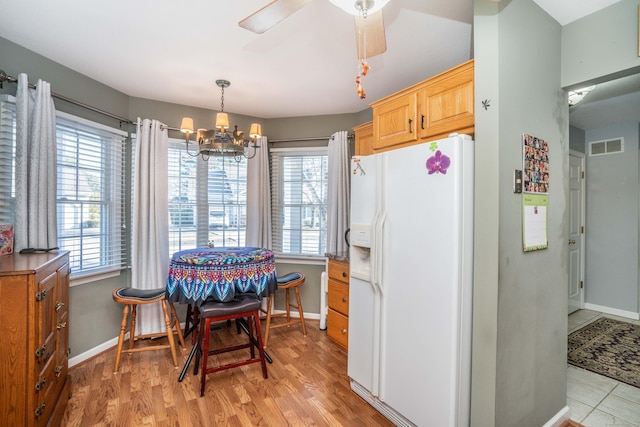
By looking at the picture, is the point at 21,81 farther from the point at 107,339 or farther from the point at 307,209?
the point at 307,209

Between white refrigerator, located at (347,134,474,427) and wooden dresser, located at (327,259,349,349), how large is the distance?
71 centimetres

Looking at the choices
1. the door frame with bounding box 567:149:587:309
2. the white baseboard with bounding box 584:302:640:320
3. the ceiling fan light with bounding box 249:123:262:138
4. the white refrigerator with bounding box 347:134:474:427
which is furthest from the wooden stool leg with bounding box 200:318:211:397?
the white baseboard with bounding box 584:302:640:320

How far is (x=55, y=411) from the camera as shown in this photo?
5.83 feet

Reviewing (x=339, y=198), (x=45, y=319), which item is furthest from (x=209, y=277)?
(x=339, y=198)

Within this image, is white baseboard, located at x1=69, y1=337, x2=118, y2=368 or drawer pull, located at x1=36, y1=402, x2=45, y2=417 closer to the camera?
drawer pull, located at x1=36, y1=402, x2=45, y2=417

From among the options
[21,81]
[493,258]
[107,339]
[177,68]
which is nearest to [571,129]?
[493,258]

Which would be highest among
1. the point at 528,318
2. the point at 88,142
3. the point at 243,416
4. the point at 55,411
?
the point at 88,142

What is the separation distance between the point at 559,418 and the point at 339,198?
253cm

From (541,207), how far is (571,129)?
3.24 metres

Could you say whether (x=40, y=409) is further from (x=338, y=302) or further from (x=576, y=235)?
(x=576, y=235)

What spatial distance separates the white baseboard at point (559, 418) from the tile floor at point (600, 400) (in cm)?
11

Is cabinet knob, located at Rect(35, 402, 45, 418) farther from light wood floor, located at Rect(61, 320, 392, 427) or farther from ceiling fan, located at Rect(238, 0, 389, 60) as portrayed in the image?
ceiling fan, located at Rect(238, 0, 389, 60)

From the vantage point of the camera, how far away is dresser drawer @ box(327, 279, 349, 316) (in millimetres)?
2918

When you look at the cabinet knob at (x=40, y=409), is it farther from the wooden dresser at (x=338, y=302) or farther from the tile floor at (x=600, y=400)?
the tile floor at (x=600, y=400)
